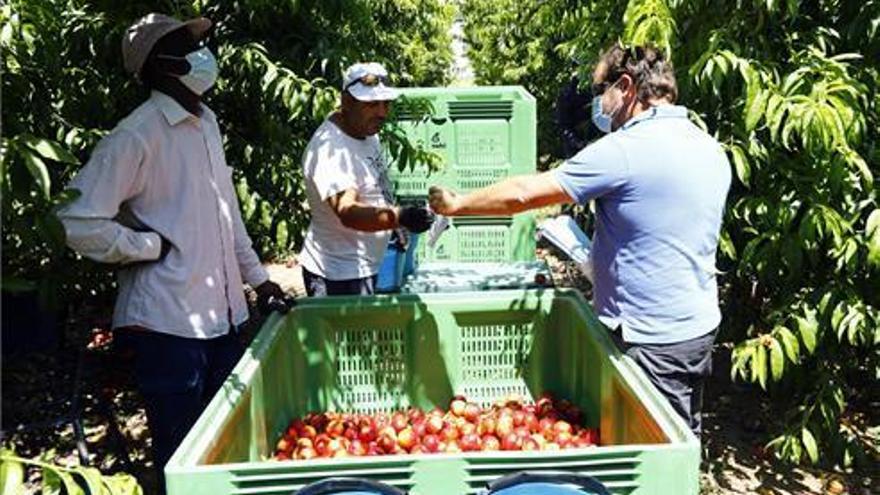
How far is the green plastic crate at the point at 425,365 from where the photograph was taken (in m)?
2.10

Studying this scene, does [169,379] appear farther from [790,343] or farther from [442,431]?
[790,343]

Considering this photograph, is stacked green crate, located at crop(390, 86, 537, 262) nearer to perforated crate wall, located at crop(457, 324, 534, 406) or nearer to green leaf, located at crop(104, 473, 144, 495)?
perforated crate wall, located at crop(457, 324, 534, 406)

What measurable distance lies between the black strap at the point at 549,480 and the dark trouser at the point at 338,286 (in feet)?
6.05

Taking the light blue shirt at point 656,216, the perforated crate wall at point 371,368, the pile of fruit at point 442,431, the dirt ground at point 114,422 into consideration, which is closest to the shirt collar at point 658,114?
the light blue shirt at point 656,216

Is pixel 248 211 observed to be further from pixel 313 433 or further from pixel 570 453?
pixel 570 453

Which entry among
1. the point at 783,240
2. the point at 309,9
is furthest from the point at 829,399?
the point at 309,9

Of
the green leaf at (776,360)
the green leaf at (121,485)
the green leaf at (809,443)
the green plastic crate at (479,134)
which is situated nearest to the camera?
the green leaf at (121,485)

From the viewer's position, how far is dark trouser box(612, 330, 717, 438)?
2.46 meters

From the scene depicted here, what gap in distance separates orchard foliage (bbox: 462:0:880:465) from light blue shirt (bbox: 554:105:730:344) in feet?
1.42

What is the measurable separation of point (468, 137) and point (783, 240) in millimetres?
2557

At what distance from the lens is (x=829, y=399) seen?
3367mm

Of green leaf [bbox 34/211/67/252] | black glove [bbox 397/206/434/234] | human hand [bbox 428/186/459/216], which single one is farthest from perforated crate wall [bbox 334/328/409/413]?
green leaf [bbox 34/211/67/252]

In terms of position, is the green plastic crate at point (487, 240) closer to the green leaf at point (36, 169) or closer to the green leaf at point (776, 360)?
the green leaf at point (776, 360)

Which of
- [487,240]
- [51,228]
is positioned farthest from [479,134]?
[51,228]
